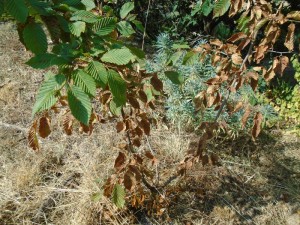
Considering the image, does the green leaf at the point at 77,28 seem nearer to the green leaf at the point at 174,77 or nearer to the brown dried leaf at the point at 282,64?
the green leaf at the point at 174,77

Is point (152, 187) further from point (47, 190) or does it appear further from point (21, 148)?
point (21, 148)

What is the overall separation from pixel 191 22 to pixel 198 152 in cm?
281

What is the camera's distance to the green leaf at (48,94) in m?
1.11

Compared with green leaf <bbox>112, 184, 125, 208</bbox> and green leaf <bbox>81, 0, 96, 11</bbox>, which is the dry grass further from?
green leaf <bbox>81, 0, 96, 11</bbox>

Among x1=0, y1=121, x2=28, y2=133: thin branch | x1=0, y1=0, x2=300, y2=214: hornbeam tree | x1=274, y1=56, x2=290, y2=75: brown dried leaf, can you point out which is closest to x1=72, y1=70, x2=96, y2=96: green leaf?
x1=0, y1=0, x2=300, y2=214: hornbeam tree

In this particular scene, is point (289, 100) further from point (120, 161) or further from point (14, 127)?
point (14, 127)

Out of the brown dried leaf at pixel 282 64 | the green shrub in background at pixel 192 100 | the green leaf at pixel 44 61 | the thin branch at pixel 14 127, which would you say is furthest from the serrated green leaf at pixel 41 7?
the thin branch at pixel 14 127

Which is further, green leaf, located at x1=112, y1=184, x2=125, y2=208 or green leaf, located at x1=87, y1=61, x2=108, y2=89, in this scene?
green leaf, located at x1=112, y1=184, x2=125, y2=208

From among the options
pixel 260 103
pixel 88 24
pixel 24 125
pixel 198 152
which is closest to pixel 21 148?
pixel 24 125

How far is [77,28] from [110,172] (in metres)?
1.63

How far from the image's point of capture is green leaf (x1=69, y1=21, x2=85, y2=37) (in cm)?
129

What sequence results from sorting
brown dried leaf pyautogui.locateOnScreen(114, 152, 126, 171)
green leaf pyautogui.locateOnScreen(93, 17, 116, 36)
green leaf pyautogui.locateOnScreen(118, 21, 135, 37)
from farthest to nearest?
brown dried leaf pyautogui.locateOnScreen(114, 152, 126, 171)
green leaf pyautogui.locateOnScreen(118, 21, 135, 37)
green leaf pyautogui.locateOnScreen(93, 17, 116, 36)

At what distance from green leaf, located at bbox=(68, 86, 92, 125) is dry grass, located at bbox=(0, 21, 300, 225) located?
4.64ft

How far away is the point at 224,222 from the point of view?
8.55 feet
